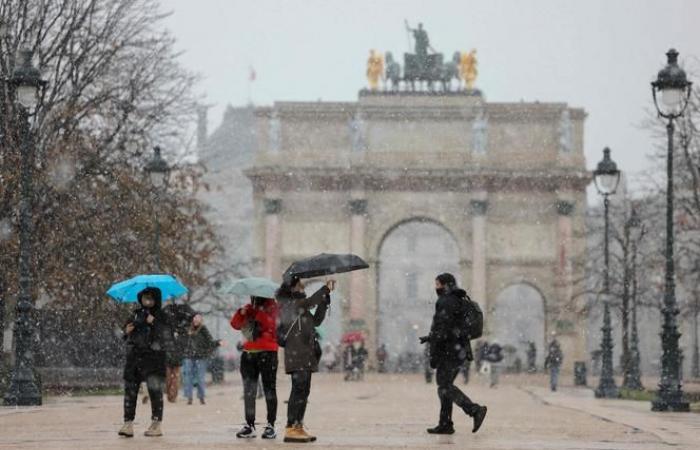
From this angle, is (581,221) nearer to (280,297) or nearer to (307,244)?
(307,244)

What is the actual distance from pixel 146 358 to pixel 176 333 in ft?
15.2

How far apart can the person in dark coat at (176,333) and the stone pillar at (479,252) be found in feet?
123

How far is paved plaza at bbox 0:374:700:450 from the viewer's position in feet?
45.2

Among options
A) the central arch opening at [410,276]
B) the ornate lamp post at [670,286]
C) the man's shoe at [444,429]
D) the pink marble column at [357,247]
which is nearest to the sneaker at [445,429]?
the man's shoe at [444,429]

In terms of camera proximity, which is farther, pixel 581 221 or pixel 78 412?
pixel 581 221

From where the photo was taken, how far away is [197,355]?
23.2 metres

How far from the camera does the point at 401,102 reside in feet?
196

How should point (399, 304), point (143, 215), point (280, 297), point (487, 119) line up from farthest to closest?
point (399, 304) < point (487, 119) < point (143, 215) < point (280, 297)

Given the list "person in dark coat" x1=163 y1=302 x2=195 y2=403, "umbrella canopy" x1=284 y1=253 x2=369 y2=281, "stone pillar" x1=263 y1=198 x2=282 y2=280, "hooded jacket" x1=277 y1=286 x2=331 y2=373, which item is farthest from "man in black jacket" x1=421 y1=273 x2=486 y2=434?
"stone pillar" x1=263 y1=198 x2=282 y2=280

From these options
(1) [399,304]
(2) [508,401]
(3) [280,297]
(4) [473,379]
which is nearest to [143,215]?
(2) [508,401]

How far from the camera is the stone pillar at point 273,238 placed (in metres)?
60.0

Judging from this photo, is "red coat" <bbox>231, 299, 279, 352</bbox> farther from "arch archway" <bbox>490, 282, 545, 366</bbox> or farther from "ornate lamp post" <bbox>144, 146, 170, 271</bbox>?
"arch archway" <bbox>490, 282, 545, 366</bbox>

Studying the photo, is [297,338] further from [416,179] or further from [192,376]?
[416,179]

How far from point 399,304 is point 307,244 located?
41.4m
